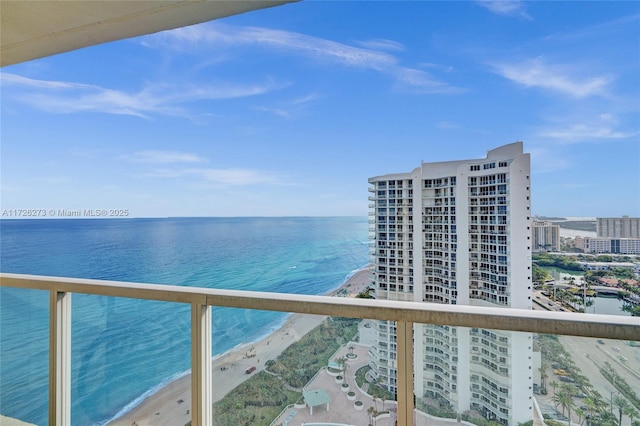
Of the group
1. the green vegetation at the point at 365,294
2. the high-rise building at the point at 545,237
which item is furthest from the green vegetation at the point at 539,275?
the green vegetation at the point at 365,294

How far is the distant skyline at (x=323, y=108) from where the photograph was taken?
2566mm

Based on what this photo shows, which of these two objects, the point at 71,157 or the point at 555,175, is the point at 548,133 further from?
the point at 71,157

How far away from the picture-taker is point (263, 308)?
1226 millimetres

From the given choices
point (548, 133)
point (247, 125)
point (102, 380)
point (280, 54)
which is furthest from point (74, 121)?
point (548, 133)

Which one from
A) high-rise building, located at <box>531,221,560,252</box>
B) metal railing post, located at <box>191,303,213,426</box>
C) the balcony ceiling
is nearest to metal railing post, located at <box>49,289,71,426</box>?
metal railing post, located at <box>191,303,213,426</box>

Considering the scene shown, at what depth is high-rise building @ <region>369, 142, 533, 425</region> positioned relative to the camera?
100 centimetres

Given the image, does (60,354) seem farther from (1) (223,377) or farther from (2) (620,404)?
(2) (620,404)

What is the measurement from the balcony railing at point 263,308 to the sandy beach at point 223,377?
39mm

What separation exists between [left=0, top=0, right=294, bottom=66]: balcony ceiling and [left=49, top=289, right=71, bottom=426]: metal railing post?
3.96 ft

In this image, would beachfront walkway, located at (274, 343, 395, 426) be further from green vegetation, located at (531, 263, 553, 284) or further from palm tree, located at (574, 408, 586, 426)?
green vegetation, located at (531, 263, 553, 284)

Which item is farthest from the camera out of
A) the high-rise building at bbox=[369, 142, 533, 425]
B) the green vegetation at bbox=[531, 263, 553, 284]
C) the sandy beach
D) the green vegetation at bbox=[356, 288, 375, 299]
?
the green vegetation at bbox=[531, 263, 553, 284]

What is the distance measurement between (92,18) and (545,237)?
2.44 meters

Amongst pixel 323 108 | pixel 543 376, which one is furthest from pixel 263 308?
pixel 323 108

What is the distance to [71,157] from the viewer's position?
Answer: 23.2ft
